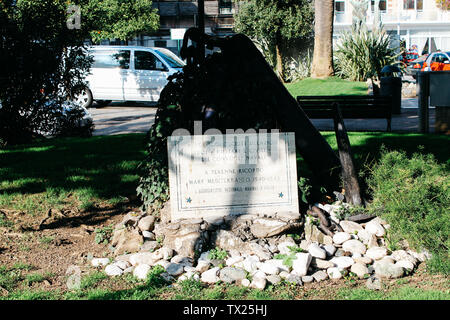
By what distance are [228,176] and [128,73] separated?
1211 cm

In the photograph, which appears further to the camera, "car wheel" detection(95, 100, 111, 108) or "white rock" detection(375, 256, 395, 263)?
"car wheel" detection(95, 100, 111, 108)

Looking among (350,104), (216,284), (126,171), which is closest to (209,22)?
(350,104)

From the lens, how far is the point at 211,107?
16.5ft

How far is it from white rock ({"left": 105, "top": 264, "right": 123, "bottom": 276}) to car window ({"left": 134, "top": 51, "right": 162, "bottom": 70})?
40.6 ft

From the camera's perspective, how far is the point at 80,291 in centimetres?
383

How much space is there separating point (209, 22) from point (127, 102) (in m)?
28.8

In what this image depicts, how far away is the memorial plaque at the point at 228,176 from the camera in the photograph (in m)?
4.79

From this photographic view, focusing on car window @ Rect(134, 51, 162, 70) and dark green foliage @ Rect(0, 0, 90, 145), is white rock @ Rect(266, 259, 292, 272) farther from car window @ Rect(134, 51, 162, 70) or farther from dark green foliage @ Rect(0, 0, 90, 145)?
car window @ Rect(134, 51, 162, 70)

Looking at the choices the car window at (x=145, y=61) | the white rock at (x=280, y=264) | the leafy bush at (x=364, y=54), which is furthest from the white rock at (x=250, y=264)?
the leafy bush at (x=364, y=54)

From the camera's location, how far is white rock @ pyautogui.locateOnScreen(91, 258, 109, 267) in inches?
173

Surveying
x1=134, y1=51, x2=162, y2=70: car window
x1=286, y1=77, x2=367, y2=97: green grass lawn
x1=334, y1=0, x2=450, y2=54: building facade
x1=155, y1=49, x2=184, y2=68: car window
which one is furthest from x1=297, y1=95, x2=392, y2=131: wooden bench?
x1=334, y1=0, x2=450, y2=54: building facade

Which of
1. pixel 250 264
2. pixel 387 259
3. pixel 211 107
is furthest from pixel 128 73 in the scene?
pixel 387 259

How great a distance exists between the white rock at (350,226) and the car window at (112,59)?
1254 cm

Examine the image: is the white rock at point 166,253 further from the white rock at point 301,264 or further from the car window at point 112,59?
the car window at point 112,59
